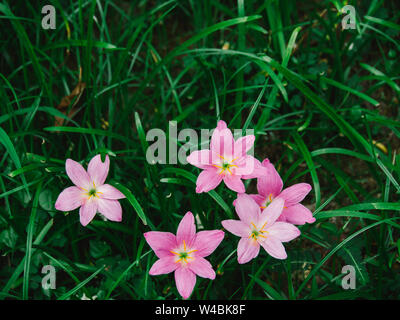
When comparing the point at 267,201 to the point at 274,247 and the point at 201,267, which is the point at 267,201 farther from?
the point at 201,267

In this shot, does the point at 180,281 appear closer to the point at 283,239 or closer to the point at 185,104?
the point at 283,239

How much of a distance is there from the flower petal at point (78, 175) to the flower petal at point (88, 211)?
0.05 meters

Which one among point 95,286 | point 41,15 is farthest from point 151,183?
point 41,15

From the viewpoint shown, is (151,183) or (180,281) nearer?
(180,281)

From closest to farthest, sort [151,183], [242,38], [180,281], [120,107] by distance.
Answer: [180,281]
[151,183]
[242,38]
[120,107]

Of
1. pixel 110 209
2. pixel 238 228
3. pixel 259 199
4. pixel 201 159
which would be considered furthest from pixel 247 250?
pixel 110 209

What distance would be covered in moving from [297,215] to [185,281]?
371mm

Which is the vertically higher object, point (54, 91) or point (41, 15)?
point (41, 15)

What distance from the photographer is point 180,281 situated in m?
1.24

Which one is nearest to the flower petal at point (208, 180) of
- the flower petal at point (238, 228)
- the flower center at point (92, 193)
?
the flower petal at point (238, 228)

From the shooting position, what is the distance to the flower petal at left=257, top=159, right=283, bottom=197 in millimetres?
1316

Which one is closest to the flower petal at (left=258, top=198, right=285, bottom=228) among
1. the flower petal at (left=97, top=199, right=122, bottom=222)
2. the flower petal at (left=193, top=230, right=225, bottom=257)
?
the flower petal at (left=193, top=230, right=225, bottom=257)
